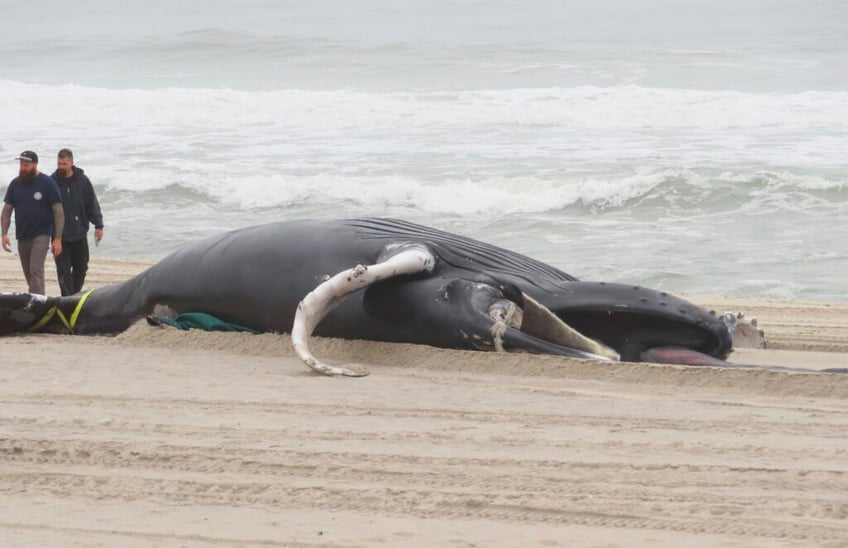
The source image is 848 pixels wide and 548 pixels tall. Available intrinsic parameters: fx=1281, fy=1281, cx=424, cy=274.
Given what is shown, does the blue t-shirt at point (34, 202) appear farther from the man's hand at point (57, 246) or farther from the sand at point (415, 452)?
the sand at point (415, 452)

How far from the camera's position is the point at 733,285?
13812 mm

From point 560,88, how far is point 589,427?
3091 cm

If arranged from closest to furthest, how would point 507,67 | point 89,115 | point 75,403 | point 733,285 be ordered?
point 75,403
point 733,285
point 89,115
point 507,67

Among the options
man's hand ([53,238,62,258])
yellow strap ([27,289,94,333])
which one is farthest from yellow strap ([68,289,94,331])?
man's hand ([53,238,62,258])

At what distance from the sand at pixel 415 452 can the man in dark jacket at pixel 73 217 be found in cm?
368

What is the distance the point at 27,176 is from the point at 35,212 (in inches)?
12.7

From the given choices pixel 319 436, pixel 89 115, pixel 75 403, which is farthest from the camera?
pixel 89 115

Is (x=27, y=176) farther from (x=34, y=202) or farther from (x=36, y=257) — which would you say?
(x=36, y=257)

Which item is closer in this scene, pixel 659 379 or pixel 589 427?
pixel 589 427

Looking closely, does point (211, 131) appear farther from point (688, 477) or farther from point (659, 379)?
point (688, 477)

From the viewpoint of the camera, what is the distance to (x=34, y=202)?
1130 cm

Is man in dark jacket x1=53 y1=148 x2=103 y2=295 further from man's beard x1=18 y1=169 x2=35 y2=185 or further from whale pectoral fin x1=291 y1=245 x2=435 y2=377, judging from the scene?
whale pectoral fin x1=291 y1=245 x2=435 y2=377

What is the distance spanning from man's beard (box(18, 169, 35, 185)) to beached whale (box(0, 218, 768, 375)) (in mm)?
2501

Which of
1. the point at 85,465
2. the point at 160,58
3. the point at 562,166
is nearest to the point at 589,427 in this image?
the point at 85,465
